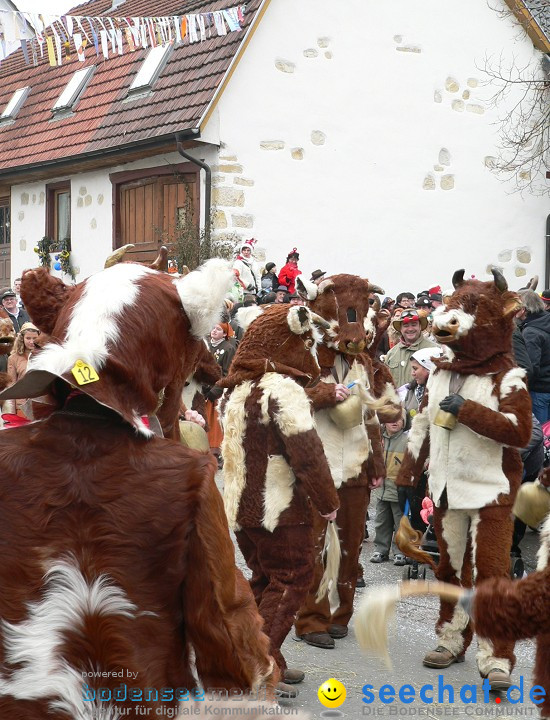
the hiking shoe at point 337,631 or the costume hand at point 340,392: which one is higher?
the costume hand at point 340,392

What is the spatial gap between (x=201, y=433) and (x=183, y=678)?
1.91m

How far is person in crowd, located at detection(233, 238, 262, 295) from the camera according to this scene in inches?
591

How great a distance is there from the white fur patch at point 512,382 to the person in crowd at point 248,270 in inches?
369

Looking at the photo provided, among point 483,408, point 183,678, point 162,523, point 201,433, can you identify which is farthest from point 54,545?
point 483,408

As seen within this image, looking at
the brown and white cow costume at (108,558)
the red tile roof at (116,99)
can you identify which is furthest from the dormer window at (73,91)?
the brown and white cow costume at (108,558)

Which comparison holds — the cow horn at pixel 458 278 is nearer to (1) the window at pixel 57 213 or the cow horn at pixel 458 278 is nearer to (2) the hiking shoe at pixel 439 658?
(2) the hiking shoe at pixel 439 658

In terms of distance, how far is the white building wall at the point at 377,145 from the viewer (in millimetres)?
16516

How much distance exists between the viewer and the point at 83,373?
2.13 m

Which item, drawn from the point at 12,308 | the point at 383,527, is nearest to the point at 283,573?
the point at 383,527

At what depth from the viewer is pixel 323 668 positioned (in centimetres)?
583

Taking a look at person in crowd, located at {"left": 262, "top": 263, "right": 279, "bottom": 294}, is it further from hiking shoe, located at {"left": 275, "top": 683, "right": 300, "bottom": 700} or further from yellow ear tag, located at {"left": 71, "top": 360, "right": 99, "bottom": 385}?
yellow ear tag, located at {"left": 71, "top": 360, "right": 99, "bottom": 385}

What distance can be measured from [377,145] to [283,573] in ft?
44.9

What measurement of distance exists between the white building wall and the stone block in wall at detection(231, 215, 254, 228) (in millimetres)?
23

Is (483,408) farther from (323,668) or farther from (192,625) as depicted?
(192,625)
